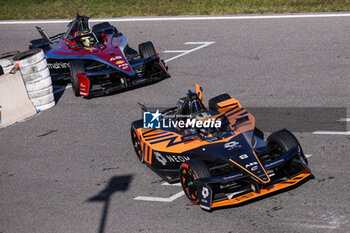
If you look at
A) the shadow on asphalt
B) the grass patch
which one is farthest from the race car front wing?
the grass patch

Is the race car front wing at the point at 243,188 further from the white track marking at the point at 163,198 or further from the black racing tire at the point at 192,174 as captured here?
the white track marking at the point at 163,198

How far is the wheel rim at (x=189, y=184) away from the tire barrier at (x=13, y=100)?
598cm

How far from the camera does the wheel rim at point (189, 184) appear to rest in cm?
775

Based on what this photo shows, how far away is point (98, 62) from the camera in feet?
44.5

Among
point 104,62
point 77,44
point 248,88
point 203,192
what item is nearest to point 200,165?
point 203,192

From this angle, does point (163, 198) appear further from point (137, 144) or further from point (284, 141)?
point (284, 141)

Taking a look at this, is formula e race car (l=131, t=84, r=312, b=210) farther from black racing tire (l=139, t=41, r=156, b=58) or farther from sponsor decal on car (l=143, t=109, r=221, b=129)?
black racing tire (l=139, t=41, r=156, b=58)

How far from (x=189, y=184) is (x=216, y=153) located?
68 centimetres

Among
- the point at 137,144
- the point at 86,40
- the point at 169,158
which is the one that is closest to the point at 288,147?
the point at 169,158

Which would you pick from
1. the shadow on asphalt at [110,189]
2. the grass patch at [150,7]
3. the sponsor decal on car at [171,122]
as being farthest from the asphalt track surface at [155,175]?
the grass patch at [150,7]

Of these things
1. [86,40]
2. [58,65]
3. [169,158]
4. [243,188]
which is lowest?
[243,188]

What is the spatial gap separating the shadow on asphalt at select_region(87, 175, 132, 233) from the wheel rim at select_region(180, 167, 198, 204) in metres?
1.24

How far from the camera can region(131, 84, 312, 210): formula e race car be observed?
753 centimetres

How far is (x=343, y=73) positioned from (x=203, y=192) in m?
7.00
